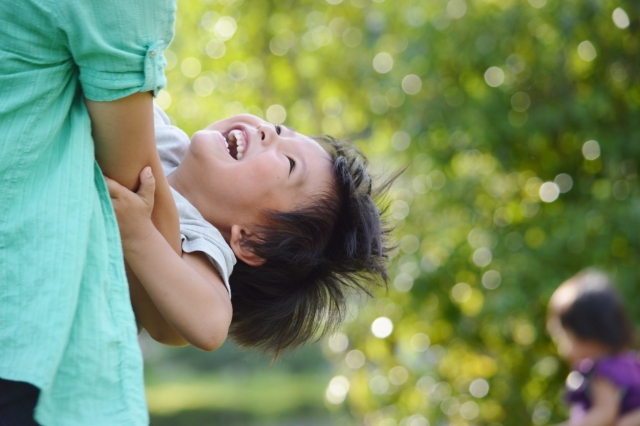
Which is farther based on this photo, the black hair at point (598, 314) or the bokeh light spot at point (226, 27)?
the bokeh light spot at point (226, 27)

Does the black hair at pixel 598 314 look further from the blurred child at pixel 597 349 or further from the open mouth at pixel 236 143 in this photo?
the open mouth at pixel 236 143

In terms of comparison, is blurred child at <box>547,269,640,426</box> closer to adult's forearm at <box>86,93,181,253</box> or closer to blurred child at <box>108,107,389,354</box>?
blurred child at <box>108,107,389,354</box>

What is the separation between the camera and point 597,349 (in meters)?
3.67

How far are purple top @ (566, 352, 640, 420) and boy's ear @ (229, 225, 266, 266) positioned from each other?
8.95ft

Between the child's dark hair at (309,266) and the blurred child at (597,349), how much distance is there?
232 centimetres

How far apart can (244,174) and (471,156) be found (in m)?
2.94

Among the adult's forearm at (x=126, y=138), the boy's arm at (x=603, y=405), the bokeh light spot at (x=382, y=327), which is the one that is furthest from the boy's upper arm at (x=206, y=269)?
the bokeh light spot at (x=382, y=327)

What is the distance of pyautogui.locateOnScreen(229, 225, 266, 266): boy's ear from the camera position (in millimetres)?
1374

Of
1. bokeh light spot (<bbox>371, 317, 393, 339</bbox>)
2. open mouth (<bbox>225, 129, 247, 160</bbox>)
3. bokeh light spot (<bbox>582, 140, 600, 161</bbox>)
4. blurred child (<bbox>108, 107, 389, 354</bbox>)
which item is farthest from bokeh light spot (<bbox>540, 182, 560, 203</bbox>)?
open mouth (<bbox>225, 129, 247, 160</bbox>)

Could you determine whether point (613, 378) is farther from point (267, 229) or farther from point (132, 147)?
point (132, 147)

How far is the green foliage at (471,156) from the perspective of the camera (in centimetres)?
383

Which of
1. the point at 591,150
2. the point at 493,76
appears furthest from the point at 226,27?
the point at 591,150

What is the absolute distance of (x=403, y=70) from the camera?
408cm

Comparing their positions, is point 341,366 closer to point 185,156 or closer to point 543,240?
point 543,240
